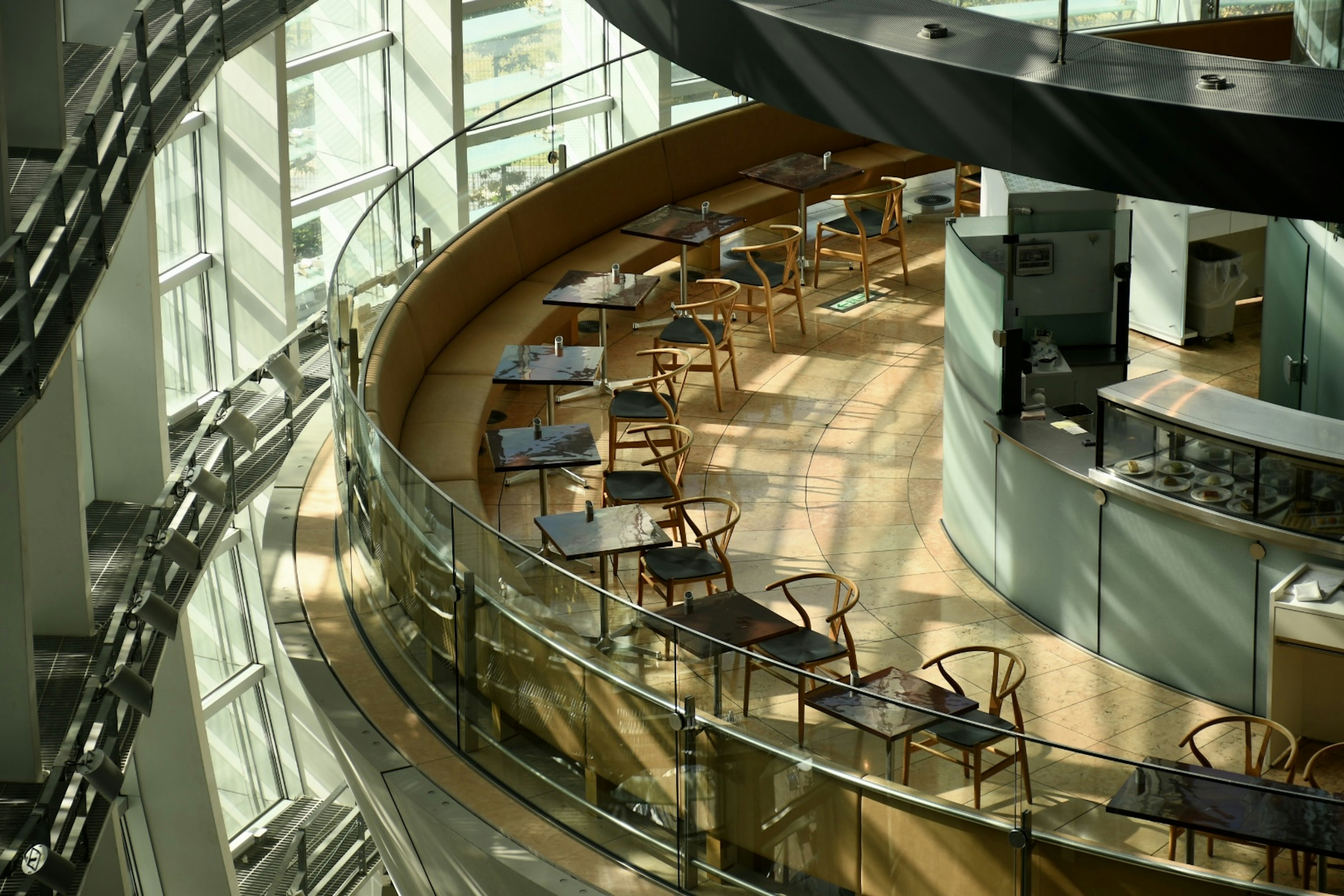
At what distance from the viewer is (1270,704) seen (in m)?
7.59

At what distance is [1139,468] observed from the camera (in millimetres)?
7992

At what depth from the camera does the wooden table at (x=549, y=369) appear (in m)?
10.1

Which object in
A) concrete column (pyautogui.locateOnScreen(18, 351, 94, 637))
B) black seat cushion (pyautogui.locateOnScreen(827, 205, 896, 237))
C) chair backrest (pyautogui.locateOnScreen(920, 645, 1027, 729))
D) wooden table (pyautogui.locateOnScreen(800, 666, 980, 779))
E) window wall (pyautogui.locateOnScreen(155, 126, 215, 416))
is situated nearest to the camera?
wooden table (pyautogui.locateOnScreen(800, 666, 980, 779))

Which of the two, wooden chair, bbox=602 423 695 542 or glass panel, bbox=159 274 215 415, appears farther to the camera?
glass panel, bbox=159 274 215 415

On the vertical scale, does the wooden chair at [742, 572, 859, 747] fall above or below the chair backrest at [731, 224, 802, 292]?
below

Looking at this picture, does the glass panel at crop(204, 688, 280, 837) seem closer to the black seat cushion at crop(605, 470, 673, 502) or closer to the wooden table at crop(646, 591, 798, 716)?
the black seat cushion at crop(605, 470, 673, 502)

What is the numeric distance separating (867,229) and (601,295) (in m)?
3.04

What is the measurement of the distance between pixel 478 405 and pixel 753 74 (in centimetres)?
371

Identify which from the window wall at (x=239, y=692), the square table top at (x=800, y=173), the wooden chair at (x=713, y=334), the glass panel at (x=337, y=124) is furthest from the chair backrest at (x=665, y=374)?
the window wall at (x=239, y=692)

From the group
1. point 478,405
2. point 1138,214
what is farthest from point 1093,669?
point 1138,214

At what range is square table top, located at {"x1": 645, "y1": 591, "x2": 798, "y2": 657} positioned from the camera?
292 inches

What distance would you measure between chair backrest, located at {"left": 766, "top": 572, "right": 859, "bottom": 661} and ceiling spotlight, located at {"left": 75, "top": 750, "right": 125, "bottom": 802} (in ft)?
11.9


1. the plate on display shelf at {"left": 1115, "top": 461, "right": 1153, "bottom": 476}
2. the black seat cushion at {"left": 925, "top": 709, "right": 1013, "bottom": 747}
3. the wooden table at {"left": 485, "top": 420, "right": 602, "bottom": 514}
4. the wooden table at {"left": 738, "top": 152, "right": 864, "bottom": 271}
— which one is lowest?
the black seat cushion at {"left": 925, "top": 709, "right": 1013, "bottom": 747}

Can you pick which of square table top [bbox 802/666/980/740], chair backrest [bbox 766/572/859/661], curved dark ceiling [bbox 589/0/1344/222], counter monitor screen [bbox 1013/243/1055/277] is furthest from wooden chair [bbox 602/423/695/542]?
square table top [bbox 802/666/980/740]
